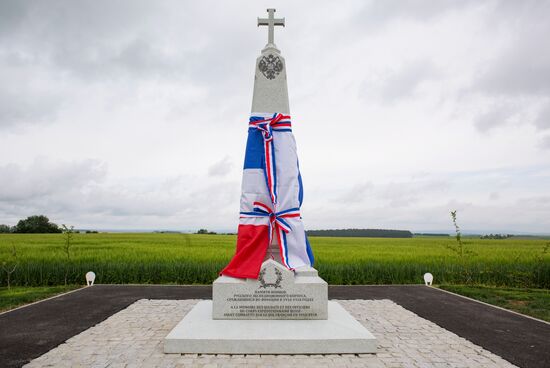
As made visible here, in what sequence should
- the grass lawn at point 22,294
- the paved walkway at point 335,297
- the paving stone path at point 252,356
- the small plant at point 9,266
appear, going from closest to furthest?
the paving stone path at point 252,356 < the paved walkway at point 335,297 < the grass lawn at point 22,294 < the small plant at point 9,266

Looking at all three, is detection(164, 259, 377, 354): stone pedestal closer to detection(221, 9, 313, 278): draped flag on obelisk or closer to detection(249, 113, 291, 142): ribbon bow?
detection(221, 9, 313, 278): draped flag on obelisk

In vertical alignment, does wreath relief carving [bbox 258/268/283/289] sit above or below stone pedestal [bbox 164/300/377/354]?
above

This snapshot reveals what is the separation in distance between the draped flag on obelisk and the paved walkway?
2.92 metres

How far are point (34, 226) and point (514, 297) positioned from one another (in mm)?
47157

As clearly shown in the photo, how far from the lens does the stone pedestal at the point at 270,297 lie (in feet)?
17.5

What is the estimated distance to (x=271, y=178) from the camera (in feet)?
19.4

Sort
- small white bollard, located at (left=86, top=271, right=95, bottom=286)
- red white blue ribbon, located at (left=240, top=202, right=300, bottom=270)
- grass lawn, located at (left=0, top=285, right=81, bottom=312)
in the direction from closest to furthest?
red white blue ribbon, located at (left=240, top=202, right=300, bottom=270), grass lawn, located at (left=0, top=285, right=81, bottom=312), small white bollard, located at (left=86, top=271, right=95, bottom=286)

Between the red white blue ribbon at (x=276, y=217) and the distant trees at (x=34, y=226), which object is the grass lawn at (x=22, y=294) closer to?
the red white blue ribbon at (x=276, y=217)

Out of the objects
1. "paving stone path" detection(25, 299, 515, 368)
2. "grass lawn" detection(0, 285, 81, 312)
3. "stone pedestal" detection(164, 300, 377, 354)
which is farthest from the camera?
"grass lawn" detection(0, 285, 81, 312)

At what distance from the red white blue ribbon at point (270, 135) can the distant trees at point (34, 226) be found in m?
42.7

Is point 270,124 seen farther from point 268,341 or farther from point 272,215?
point 268,341

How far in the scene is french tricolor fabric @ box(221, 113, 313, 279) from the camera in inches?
232

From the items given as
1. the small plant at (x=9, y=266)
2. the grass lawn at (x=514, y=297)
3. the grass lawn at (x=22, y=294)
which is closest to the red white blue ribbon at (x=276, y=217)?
the grass lawn at (x=514, y=297)

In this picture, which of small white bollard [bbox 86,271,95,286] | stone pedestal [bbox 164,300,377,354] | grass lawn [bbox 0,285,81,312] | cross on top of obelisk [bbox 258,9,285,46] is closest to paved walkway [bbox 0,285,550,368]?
small white bollard [bbox 86,271,95,286]
